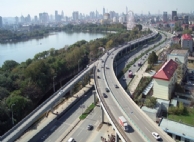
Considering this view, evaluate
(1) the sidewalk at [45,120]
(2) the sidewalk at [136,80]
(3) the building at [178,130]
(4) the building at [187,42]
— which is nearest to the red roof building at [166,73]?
(2) the sidewalk at [136,80]

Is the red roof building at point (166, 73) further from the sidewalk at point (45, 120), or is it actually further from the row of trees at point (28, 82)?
the row of trees at point (28, 82)

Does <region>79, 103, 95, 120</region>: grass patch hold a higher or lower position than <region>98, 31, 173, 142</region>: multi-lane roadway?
lower

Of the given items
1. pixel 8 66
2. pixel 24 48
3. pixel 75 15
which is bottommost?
pixel 8 66

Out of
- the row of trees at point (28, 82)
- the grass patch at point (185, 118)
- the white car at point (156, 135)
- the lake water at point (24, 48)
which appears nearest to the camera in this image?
the white car at point (156, 135)

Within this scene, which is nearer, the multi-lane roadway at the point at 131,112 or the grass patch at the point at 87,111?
the multi-lane roadway at the point at 131,112

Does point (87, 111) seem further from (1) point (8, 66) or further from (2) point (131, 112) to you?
(1) point (8, 66)

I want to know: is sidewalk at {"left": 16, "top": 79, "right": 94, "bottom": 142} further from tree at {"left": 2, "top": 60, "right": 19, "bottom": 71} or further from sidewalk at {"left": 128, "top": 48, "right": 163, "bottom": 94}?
tree at {"left": 2, "top": 60, "right": 19, "bottom": 71}

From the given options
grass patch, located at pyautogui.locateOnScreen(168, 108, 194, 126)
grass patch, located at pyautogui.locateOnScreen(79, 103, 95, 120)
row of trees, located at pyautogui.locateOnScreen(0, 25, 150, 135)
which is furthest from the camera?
grass patch, located at pyautogui.locateOnScreen(79, 103, 95, 120)

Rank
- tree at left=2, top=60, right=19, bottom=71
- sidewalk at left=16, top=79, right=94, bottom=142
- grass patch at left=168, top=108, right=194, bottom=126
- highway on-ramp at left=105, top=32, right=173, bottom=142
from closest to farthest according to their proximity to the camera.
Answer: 1. highway on-ramp at left=105, top=32, right=173, bottom=142
2. sidewalk at left=16, top=79, right=94, bottom=142
3. grass patch at left=168, top=108, right=194, bottom=126
4. tree at left=2, top=60, right=19, bottom=71

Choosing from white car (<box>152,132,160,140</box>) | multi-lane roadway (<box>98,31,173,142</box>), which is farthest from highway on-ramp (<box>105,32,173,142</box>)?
white car (<box>152,132,160,140</box>)

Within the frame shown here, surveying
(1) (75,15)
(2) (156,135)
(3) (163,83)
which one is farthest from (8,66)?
(1) (75,15)

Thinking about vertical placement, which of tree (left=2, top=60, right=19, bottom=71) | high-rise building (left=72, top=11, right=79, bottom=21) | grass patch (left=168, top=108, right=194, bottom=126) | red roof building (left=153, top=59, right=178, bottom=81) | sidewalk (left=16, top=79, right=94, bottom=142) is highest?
high-rise building (left=72, top=11, right=79, bottom=21)

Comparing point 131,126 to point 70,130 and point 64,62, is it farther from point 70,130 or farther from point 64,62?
point 64,62
